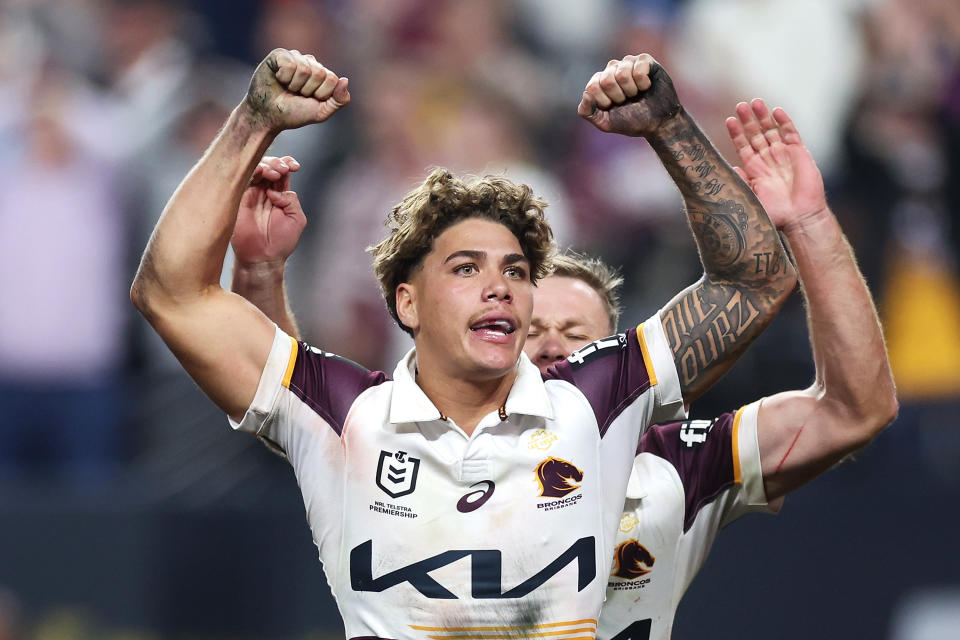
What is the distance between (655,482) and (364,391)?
91 cm

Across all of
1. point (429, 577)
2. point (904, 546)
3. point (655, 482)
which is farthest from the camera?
point (904, 546)

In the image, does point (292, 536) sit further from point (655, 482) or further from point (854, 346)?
point (854, 346)

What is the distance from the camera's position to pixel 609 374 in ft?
12.9

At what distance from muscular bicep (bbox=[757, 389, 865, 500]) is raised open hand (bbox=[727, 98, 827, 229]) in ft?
1.70

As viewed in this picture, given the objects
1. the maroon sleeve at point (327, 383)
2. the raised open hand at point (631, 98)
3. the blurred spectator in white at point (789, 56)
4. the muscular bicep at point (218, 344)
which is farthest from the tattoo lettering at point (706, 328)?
the blurred spectator in white at point (789, 56)

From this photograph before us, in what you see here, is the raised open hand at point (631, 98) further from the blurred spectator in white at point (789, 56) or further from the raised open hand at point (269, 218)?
the blurred spectator in white at point (789, 56)

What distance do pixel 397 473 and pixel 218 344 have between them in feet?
1.86

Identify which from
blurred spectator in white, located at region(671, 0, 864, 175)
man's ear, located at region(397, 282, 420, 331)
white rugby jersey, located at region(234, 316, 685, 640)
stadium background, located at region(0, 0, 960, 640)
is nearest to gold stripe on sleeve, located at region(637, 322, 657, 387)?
white rugby jersey, located at region(234, 316, 685, 640)

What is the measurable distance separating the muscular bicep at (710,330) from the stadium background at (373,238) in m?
3.09

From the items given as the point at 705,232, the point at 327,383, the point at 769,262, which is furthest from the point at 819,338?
the point at 327,383

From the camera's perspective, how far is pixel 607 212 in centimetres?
796

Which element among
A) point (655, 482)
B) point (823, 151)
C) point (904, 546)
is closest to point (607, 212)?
point (823, 151)

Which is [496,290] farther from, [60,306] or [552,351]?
[60,306]

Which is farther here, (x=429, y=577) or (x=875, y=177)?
(x=875, y=177)
